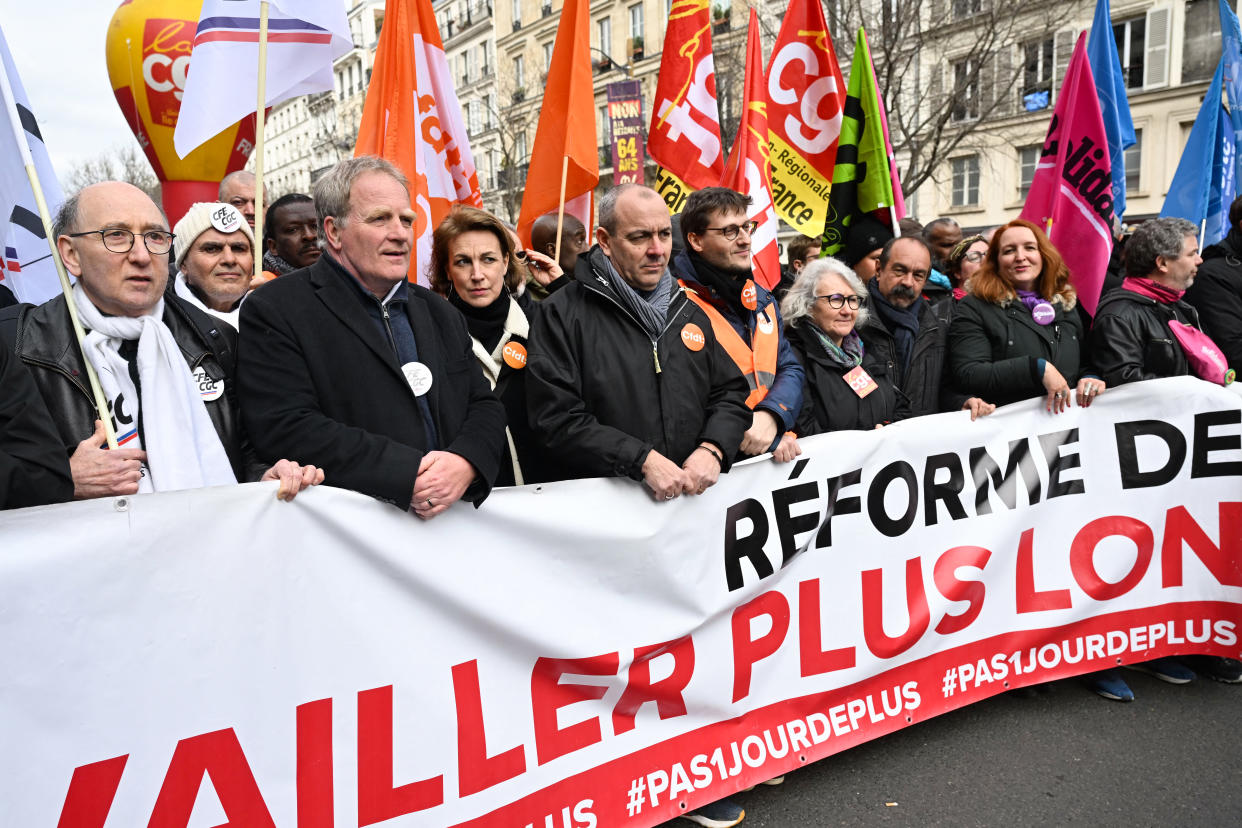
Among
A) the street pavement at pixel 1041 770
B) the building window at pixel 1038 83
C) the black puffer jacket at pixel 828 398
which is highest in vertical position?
the building window at pixel 1038 83

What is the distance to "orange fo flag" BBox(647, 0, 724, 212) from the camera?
5238 millimetres

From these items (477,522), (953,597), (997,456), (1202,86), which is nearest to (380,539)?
(477,522)

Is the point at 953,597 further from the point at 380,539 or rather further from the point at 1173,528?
the point at 380,539

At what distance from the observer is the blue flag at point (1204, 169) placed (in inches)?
263

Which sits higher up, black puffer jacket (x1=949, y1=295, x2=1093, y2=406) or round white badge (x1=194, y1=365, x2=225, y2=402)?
round white badge (x1=194, y1=365, x2=225, y2=402)

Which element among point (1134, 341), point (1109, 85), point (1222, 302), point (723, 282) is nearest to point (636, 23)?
point (1109, 85)

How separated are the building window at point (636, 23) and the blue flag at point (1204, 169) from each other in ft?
111

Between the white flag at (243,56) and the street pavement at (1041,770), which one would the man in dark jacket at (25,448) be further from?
the street pavement at (1041,770)

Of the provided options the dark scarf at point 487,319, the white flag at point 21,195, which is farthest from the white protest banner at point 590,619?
the white flag at point 21,195

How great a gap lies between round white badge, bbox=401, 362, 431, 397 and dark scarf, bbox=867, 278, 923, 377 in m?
2.50

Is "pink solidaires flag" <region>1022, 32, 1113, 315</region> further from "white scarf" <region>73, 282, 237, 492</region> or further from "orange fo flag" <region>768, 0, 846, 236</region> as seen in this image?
"white scarf" <region>73, 282, 237, 492</region>

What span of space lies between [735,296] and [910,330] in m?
1.19

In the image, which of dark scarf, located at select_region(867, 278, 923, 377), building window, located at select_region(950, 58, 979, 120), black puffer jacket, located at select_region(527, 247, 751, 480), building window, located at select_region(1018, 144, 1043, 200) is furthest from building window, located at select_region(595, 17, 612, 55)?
black puffer jacket, located at select_region(527, 247, 751, 480)

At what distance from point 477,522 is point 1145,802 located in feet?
7.92
